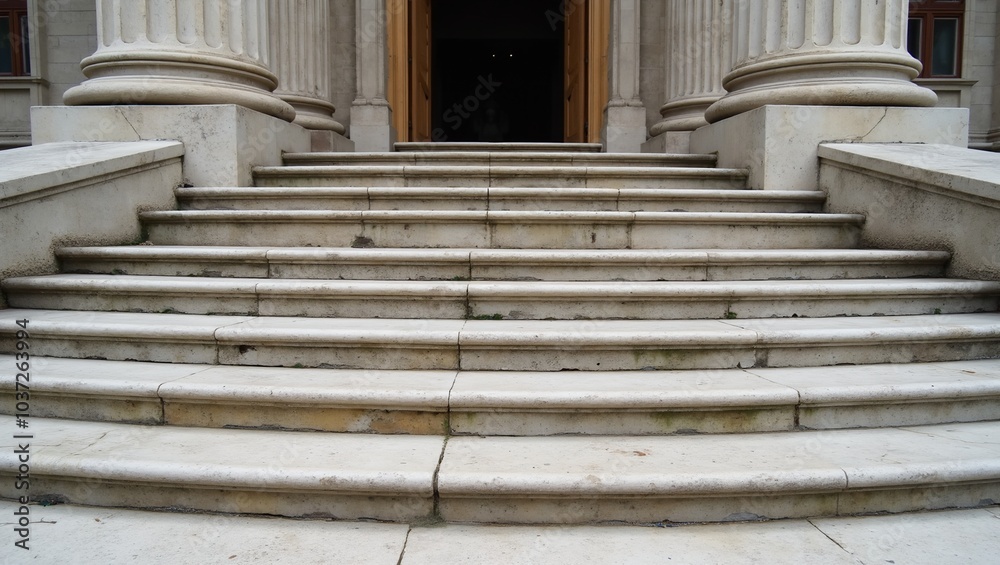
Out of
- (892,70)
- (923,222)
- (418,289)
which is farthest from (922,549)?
(892,70)

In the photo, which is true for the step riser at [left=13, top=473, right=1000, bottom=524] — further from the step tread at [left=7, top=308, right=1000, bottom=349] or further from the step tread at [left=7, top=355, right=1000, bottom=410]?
the step tread at [left=7, top=308, right=1000, bottom=349]

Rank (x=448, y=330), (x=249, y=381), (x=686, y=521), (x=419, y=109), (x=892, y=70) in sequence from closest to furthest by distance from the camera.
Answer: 1. (x=686, y=521)
2. (x=249, y=381)
3. (x=448, y=330)
4. (x=892, y=70)
5. (x=419, y=109)

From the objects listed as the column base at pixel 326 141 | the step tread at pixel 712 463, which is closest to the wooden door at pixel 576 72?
the column base at pixel 326 141

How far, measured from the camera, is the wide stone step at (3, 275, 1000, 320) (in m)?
3.26

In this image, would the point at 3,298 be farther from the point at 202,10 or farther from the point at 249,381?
the point at 202,10

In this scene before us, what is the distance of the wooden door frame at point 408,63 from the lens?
8195 millimetres

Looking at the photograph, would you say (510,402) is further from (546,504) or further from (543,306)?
(543,306)

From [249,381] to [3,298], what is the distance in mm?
2022

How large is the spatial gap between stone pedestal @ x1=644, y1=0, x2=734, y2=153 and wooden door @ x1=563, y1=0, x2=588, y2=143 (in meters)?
1.74

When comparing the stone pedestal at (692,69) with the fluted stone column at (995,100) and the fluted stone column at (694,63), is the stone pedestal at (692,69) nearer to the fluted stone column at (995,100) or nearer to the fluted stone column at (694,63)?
the fluted stone column at (694,63)

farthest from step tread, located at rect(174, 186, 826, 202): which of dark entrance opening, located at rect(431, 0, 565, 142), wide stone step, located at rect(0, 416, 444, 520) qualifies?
dark entrance opening, located at rect(431, 0, 565, 142)

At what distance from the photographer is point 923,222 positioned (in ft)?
12.5

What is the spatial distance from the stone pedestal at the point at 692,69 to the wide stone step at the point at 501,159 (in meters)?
1.63

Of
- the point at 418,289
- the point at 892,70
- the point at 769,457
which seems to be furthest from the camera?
the point at 892,70
